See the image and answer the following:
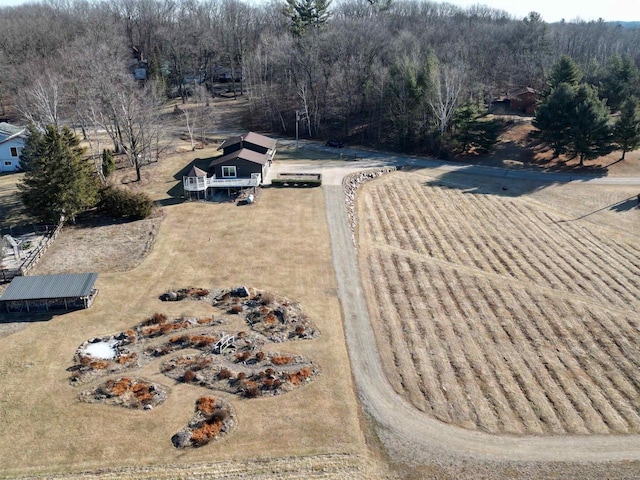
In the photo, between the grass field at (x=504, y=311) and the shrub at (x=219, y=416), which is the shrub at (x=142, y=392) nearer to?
the shrub at (x=219, y=416)

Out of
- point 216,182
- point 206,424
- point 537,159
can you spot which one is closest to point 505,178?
point 537,159

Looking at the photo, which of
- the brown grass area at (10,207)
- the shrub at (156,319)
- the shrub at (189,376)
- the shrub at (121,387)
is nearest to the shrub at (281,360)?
the shrub at (189,376)

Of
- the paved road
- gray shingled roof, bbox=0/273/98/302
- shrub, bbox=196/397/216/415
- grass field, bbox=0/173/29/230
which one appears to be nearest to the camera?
the paved road

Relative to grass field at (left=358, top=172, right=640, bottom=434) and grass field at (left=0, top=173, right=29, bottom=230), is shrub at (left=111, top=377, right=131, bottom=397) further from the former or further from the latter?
grass field at (left=0, top=173, right=29, bottom=230)

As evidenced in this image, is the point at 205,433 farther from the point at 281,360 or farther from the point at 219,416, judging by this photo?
the point at 281,360

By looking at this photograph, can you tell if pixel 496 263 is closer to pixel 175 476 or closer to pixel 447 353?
pixel 447 353

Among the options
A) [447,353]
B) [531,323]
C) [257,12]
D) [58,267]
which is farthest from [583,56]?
[58,267]

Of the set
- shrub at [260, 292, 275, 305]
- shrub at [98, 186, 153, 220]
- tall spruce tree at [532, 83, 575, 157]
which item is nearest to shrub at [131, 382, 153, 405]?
shrub at [260, 292, 275, 305]
